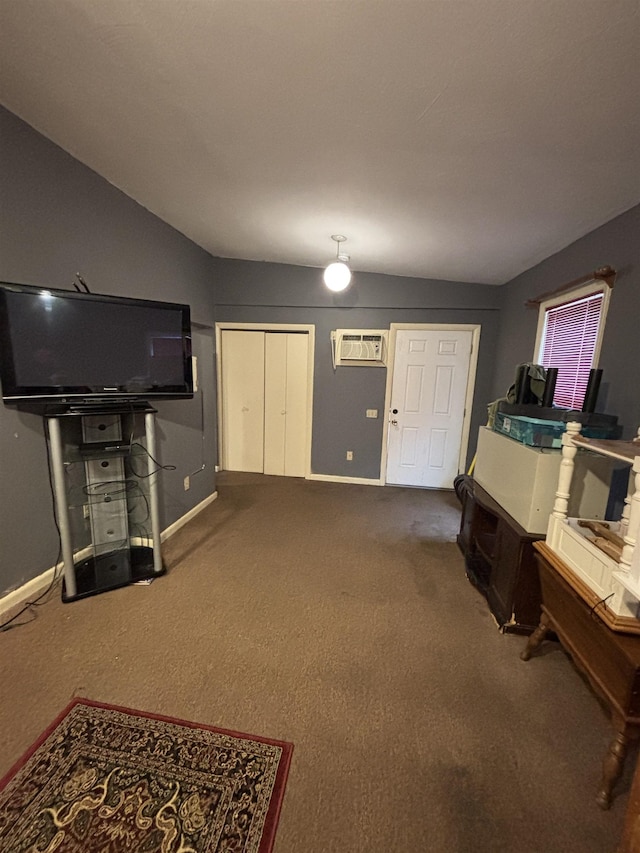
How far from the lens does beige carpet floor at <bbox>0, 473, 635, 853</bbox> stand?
3.71 ft

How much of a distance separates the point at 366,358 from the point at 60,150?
2.95 metres

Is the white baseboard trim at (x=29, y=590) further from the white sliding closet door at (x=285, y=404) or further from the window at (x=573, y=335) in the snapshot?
the window at (x=573, y=335)

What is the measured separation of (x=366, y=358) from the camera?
3.99 metres

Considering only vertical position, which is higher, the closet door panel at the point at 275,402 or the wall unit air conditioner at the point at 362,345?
the wall unit air conditioner at the point at 362,345

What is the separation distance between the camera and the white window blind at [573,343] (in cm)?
226

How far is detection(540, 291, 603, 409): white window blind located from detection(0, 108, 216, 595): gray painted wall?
3.07m

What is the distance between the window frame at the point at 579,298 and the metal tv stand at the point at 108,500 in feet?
Result: 9.12

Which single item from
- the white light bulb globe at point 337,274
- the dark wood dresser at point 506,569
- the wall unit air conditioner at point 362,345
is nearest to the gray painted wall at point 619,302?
the dark wood dresser at point 506,569

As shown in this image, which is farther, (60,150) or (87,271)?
(87,271)

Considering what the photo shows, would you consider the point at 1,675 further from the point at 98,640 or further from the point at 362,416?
the point at 362,416

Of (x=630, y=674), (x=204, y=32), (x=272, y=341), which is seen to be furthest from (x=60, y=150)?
(x=630, y=674)

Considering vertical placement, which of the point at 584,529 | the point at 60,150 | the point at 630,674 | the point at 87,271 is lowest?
the point at 630,674

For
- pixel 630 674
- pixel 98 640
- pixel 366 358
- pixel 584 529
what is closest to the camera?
pixel 630 674

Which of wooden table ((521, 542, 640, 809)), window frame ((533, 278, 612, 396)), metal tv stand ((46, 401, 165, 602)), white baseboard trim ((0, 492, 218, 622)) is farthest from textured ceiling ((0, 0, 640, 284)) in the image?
white baseboard trim ((0, 492, 218, 622))
